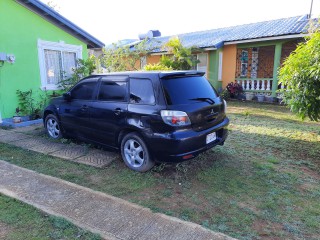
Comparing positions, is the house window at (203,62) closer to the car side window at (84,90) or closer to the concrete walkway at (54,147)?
the concrete walkway at (54,147)

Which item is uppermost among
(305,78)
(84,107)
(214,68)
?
(214,68)

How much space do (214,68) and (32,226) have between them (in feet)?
46.4

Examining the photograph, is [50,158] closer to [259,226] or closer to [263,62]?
[259,226]

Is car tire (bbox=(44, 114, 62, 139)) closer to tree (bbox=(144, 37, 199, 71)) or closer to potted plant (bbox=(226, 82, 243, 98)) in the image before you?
tree (bbox=(144, 37, 199, 71))

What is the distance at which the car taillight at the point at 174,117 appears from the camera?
3719 millimetres

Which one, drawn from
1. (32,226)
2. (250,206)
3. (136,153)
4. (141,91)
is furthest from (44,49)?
(250,206)

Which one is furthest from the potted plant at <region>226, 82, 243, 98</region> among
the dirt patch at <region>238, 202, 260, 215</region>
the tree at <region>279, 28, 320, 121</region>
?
the dirt patch at <region>238, 202, 260, 215</region>

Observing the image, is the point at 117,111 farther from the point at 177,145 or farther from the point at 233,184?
the point at 233,184

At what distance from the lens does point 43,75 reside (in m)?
8.99

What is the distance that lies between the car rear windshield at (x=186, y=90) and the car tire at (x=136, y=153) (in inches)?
35.7

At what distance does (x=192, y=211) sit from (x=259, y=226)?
817mm

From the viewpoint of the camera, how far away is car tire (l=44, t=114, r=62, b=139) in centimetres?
610

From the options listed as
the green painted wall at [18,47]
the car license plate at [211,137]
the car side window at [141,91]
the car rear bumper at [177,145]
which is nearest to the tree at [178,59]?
the green painted wall at [18,47]

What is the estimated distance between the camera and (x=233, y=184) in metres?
3.93
